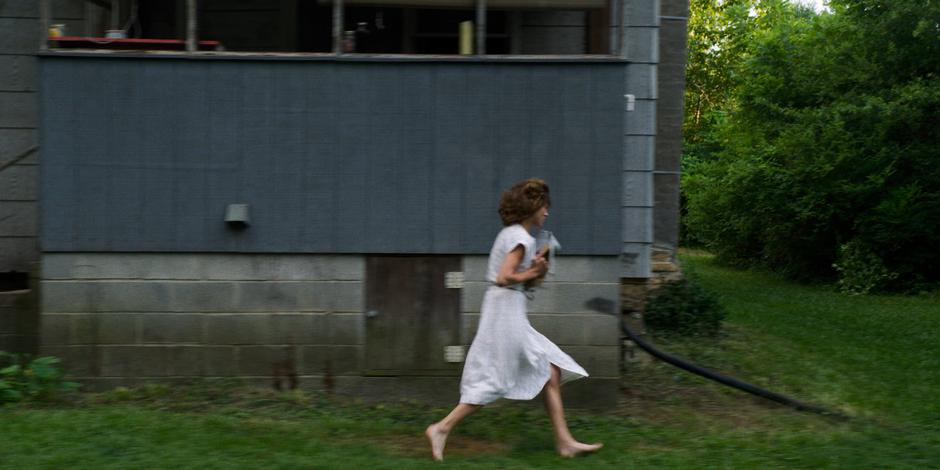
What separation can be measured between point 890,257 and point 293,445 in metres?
17.9

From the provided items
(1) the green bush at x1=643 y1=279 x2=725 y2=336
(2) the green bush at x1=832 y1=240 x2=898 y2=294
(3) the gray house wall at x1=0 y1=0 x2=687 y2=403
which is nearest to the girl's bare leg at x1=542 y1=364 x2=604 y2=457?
(3) the gray house wall at x1=0 y1=0 x2=687 y2=403

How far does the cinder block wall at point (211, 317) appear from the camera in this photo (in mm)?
7988

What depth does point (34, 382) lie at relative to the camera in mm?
7734

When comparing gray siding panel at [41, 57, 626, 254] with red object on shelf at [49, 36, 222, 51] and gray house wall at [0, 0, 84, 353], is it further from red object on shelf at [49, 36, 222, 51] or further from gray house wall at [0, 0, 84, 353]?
gray house wall at [0, 0, 84, 353]

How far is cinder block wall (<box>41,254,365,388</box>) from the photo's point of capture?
799 centimetres

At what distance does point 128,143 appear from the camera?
26.1 ft

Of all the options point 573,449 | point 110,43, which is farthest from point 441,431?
point 110,43

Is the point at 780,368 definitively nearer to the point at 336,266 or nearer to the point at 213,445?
the point at 336,266

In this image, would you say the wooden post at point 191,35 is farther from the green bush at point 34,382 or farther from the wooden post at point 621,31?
the wooden post at point 621,31

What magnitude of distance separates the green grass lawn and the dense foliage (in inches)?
451

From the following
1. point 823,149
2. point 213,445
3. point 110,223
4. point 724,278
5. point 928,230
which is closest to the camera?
point 213,445

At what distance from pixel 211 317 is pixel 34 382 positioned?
1343mm

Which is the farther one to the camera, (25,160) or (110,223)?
(25,160)

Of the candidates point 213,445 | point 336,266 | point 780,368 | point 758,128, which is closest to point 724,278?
point 758,128
